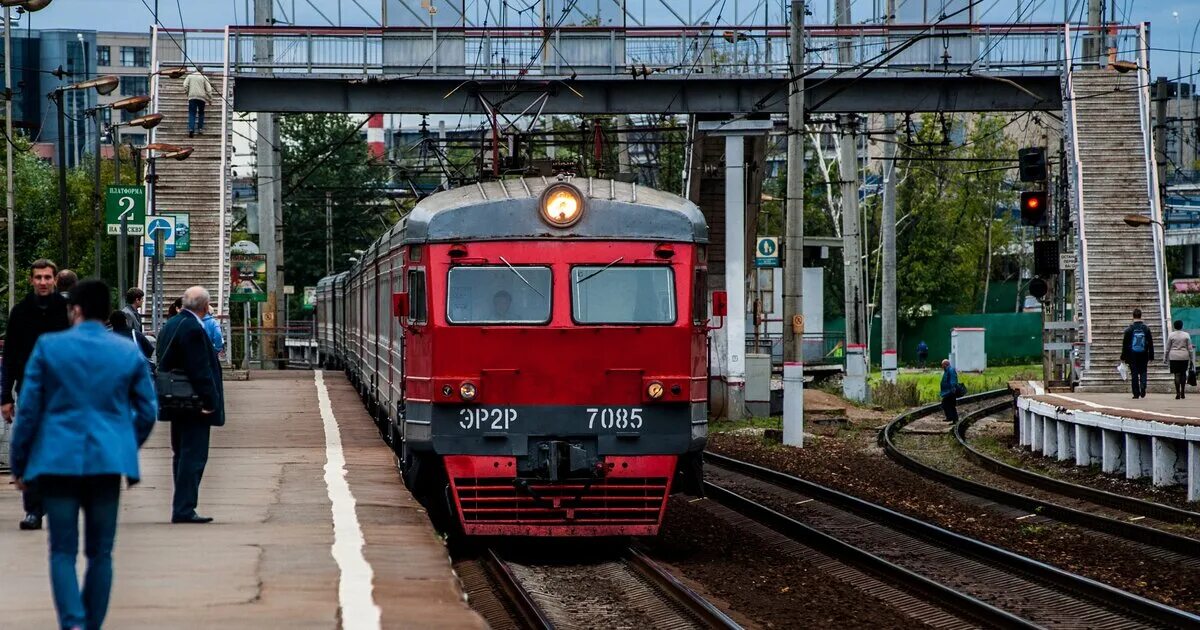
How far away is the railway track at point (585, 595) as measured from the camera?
415 inches

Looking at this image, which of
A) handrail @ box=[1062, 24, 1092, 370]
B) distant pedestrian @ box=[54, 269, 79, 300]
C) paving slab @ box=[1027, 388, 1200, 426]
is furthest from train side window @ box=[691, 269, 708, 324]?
handrail @ box=[1062, 24, 1092, 370]

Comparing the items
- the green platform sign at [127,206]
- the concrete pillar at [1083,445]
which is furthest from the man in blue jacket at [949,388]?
the green platform sign at [127,206]

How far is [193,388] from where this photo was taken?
10.9 m

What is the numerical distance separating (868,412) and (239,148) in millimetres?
80195

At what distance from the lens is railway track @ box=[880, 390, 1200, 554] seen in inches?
583

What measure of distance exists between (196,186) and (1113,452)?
1999 cm

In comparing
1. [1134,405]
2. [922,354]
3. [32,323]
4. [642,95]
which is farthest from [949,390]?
[922,354]

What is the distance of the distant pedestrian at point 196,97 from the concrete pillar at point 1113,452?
18806 millimetres

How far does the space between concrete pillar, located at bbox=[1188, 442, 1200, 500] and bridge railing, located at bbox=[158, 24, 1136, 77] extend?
13088mm

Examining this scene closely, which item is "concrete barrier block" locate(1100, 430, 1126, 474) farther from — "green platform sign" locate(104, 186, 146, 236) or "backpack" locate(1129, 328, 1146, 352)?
"green platform sign" locate(104, 186, 146, 236)

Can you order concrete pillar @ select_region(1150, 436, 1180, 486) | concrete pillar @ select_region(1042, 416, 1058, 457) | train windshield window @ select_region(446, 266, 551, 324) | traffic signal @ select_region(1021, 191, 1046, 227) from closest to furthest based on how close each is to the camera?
1. train windshield window @ select_region(446, 266, 551, 324)
2. concrete pillar @ select_region(1150, 436, 1180, 486)
3. concrete pillar @ select_region(1042, 416, 1058, 457)
4. traffic signal @ select_region(1021, 191, 1046, 227)

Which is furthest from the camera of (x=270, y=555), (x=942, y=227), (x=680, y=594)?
(x=942, y=227)

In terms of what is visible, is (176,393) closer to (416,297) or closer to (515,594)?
(515,594)

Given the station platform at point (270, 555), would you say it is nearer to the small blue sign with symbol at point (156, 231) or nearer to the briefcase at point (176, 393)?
the briefcase at point (176, 393)
